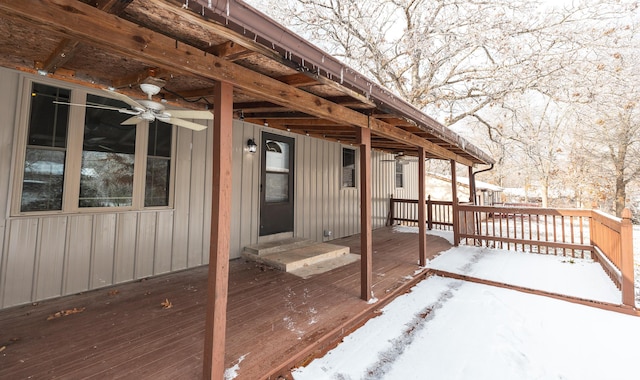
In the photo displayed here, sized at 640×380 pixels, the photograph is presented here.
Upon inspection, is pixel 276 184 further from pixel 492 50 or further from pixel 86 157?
pixel 492 50

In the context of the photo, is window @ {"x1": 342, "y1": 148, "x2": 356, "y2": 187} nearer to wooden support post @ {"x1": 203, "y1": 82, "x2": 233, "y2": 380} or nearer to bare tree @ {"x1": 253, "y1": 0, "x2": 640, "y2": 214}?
bare tree @ {"x1": 253, "y1": 0, "x2": 640, "y2": 214}

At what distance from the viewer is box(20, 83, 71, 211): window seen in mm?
2797

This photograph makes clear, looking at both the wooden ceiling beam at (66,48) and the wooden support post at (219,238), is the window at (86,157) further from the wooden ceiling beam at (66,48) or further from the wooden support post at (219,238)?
the wooden support post at (219,238)

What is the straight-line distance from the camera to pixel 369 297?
3141mm

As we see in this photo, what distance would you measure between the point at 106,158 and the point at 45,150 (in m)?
0.53

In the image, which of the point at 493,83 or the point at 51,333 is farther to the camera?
the point at 493,83

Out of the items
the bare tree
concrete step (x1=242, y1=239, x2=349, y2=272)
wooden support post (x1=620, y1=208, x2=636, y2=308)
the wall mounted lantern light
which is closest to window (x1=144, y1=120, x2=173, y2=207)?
the wall mounted lantern light

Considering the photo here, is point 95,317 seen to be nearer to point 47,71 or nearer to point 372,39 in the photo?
point 47,71

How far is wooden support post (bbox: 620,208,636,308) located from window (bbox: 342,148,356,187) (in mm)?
4903

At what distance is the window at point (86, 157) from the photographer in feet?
9.25

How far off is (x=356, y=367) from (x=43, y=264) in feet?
11.3

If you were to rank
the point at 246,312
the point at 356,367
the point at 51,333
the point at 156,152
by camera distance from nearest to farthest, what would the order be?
the point at 356,367
the point at 51,333
the point at 246,312
the point at 156,152

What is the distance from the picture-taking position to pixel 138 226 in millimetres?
3527

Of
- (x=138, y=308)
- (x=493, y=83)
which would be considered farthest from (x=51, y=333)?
(x=493, y=83)
